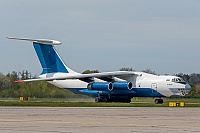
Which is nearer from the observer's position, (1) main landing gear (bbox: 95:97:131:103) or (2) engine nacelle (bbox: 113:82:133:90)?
(2) engine nacelle (bbox: 113:82:133:90)

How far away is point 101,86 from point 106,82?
827 millimetres

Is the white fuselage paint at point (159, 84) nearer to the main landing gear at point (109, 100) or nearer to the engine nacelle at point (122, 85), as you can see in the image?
the engine nacelle at point (122, 85)

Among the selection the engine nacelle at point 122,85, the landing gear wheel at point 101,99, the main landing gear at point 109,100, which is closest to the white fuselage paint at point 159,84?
the engine nacelle at point 122,85

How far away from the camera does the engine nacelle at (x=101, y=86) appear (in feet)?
186

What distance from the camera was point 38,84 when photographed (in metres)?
65.9

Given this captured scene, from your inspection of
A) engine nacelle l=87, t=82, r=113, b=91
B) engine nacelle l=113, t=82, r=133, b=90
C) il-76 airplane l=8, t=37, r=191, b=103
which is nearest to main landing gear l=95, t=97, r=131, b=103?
il-76 airplane l=8, t=37, r=191, b=103

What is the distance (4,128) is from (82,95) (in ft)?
143

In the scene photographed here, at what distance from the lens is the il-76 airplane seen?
56688mm

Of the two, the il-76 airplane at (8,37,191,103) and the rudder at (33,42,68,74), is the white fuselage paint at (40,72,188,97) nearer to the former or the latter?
the il-76 airplane at (8,37,191,103)

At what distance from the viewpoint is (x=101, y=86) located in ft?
187

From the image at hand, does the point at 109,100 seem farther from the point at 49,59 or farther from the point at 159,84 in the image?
the point at 49,59

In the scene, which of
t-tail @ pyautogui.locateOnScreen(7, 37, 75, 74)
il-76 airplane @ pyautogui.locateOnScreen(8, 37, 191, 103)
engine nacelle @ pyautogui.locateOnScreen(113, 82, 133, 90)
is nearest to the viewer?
engine nacelle @ pyautogui.locateOnScreen(113, 82, 133, 90)

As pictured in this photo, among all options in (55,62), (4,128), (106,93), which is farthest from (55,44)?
(4,128)

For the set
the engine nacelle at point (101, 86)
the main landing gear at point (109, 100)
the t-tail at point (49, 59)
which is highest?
the t-tail at point (49, 59)
